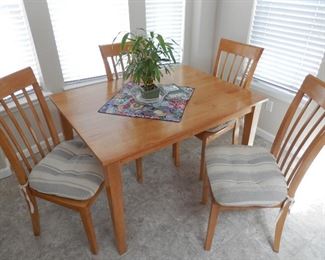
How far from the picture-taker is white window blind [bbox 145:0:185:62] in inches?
98.9

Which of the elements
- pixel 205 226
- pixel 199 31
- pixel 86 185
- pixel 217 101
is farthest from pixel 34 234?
pixel 199 31

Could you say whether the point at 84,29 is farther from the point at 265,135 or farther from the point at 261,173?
the point at 265,135

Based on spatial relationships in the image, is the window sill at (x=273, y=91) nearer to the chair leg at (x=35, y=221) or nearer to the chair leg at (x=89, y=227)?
the chair leg at (x=89, y=227)

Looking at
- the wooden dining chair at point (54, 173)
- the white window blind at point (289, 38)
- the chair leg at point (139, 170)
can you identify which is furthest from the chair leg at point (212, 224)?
the white window blind at point (289, 38)

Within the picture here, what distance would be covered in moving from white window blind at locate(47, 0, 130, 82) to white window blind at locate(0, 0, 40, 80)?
226 millimetres

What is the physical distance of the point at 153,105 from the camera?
1559 mm

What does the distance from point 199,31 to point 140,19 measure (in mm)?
652

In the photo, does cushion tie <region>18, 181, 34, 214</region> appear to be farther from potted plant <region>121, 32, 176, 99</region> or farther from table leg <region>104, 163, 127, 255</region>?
potted plant <region>121, 32, 176, 99</region>

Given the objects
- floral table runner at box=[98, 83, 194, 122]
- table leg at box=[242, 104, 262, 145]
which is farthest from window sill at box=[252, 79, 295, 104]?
floral table runner at box=[98, 83, 194, 122]

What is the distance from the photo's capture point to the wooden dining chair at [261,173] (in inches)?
50.8

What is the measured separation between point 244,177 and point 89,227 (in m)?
0.88

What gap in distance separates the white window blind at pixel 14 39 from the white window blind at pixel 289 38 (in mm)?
1980

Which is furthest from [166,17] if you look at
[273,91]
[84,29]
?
[273,91]

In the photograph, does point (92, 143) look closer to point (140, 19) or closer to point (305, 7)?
point (140, 19)
